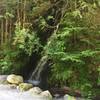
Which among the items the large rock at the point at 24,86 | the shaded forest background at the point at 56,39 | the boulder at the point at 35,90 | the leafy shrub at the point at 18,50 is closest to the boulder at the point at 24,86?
the large rock at the point at 24,86

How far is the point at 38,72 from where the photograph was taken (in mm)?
9266

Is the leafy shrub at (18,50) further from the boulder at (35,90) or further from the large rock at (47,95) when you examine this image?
the large rock at (47,95)

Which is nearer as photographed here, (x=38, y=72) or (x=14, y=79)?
(x=14, y=79)

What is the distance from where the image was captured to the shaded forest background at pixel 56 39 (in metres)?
8.29

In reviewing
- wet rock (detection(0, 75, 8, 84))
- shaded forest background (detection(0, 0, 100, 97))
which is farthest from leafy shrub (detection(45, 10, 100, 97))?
wet rock (detection(0, 75, 8, 84))

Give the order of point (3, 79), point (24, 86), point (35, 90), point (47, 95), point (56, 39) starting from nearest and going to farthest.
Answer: point (47, 95), point (35, 90), point (24, 86), point (56, 39), point (3, 79)

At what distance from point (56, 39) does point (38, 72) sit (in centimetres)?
107

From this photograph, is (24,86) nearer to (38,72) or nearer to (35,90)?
(35,90)

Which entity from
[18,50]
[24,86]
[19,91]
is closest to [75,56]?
[24,86]

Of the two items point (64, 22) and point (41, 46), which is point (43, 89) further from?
point (64, 22)

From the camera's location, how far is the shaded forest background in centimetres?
829

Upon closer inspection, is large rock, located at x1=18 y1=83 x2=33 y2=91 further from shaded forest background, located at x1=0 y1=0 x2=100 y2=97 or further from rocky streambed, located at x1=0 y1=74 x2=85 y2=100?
shaded forest background, located at x1=0 y1=0 x2=100 y2=97

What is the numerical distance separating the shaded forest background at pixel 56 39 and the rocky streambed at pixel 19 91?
1.46 feet

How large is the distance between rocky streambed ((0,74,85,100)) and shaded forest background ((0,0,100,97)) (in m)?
0.44
